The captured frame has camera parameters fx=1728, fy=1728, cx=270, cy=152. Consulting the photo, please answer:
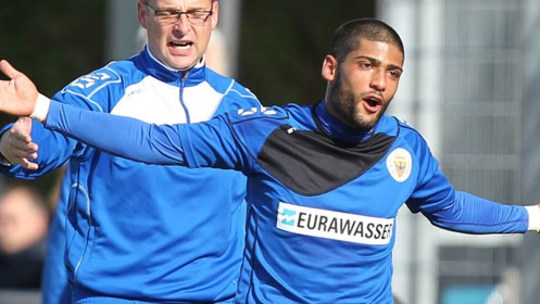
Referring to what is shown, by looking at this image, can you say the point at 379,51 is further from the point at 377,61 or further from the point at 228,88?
the point at 228,88

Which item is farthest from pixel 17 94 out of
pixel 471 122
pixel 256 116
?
pixel 471 122

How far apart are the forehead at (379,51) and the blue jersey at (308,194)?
26 centimetres

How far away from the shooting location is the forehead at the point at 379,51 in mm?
6164

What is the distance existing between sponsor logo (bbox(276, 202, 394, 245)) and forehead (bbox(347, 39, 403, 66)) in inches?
22.5

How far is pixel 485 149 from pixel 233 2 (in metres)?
1.84

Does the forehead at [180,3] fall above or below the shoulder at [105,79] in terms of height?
above

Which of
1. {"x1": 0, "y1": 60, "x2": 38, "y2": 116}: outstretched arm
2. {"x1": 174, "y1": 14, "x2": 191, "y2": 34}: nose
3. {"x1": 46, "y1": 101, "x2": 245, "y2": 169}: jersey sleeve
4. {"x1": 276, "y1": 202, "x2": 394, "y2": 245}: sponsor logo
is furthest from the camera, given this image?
{"x1": 174, "y1": 14, "x2": 191, "y2": 34}: nose

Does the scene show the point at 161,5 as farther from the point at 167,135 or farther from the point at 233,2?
the point at 233,2

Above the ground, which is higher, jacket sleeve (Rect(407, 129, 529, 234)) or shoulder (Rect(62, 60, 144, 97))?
shoulder (Rect(62, 60, 144, 97))

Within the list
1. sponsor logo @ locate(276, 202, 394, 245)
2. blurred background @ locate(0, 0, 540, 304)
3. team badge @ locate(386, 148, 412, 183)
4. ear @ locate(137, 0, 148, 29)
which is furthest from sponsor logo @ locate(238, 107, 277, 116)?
blurred background @ locate(0, 0, 540, 304)

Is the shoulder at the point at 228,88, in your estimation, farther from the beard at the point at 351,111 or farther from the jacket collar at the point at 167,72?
the beard at the point at 351,111

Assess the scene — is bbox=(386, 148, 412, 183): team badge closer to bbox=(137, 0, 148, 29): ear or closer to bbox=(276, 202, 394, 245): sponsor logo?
bbox=(276, 202, 394, 245): sponsor logo

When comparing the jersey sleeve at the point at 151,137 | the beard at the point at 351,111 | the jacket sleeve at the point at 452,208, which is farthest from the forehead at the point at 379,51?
the jersey sleeve at the point at 151,137

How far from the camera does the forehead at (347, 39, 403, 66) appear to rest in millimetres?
6164
